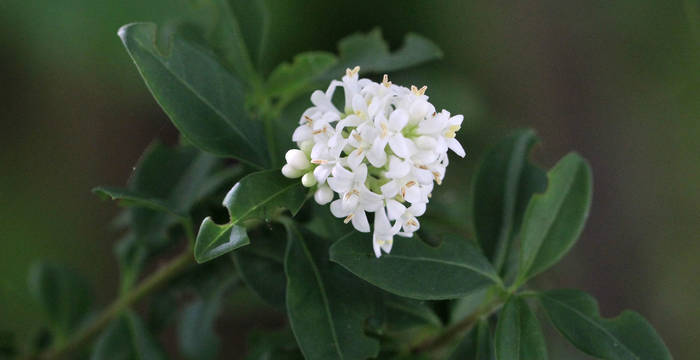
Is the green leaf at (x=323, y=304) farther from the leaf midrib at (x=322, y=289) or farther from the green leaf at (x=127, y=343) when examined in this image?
the green leaf at (x=127, y=343)

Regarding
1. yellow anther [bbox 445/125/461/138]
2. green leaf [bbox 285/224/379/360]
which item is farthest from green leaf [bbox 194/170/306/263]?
yellow anther [bbox 445/125/461/138]

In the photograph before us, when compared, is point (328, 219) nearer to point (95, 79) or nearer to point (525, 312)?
point (525, 312)

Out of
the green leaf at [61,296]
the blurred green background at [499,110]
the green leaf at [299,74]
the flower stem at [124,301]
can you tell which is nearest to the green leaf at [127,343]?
the flower stem at [124,301]

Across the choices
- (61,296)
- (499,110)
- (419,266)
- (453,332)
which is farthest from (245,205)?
(499,110)

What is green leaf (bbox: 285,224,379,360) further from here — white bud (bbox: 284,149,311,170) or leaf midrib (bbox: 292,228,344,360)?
white bud (bbox: 284,149,311,170)

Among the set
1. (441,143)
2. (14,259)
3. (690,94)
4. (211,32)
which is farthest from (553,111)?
(14,259)

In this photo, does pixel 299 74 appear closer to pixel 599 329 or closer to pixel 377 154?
pixel 377 154
